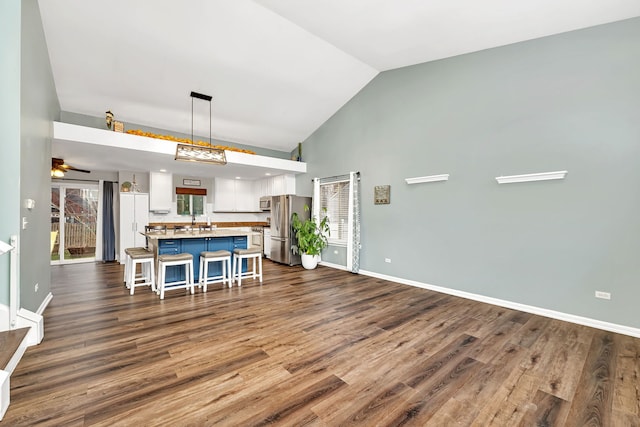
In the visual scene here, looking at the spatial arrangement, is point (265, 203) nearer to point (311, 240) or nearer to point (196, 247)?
point (311, 240)

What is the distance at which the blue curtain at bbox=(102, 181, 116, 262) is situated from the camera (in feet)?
23.2

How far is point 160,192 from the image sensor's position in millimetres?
7203

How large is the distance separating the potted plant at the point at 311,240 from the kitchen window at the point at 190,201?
11.0ft

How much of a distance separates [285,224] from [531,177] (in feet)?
16.2

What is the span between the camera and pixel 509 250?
380 centimetres

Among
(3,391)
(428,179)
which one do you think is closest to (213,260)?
(3,391)

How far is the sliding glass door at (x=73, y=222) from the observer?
6.64 m

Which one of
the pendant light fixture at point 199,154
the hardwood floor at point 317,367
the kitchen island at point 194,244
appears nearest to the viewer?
the hardwood floor at point 317,367

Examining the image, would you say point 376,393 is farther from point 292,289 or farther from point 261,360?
point 292,289

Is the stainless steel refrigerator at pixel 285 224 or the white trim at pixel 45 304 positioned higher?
the stainless steel refrigerator at pixel 285 224

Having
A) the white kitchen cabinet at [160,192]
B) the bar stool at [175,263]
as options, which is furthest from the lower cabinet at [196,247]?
the white kitchen cabinet at [160,192]

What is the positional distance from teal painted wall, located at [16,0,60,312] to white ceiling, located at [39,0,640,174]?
0.64 m

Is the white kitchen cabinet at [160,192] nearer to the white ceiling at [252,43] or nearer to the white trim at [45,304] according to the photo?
the white ceiling at [252,43]

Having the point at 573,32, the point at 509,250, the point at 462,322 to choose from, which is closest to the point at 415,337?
the point at 462,322
